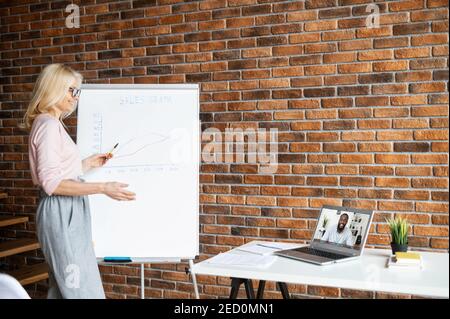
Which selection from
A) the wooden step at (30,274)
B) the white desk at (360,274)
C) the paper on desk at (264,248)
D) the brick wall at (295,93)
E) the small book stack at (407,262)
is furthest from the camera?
the wooden step at (30,274)

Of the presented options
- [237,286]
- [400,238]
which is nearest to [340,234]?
[400,238]

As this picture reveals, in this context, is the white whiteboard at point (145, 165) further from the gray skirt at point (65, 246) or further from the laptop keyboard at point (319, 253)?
the laptop keyboard at point (319, 253)

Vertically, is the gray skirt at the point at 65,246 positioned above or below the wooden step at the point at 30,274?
above

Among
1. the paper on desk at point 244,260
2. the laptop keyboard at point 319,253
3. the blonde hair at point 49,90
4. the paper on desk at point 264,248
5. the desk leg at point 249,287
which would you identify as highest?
the blonde hair at point 49,90

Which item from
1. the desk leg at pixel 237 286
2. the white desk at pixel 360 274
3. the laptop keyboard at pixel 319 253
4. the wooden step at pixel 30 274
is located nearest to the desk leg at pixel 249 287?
the desk leg at pixel 237 286

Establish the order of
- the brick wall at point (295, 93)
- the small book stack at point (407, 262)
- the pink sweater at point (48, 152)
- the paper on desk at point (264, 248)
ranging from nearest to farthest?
the small book stack at point (407, 262)
the pink sweater at point (48, 152)
the paper on desk at point (264, 248)
the brick wall at point (295, 93)

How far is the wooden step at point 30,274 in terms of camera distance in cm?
362

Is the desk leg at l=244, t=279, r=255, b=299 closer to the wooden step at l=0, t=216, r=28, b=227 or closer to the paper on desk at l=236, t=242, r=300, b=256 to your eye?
the paper on desk at l=236, t=242, r=300, b=256

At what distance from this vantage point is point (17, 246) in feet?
12.3

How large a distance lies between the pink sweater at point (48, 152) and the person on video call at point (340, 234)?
4.02 feet

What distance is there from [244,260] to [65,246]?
30.7 inches

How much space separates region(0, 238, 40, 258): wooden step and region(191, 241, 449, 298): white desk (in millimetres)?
2025

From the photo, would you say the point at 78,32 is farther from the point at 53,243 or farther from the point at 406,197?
the point at 406,197

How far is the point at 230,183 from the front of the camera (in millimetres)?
3467
